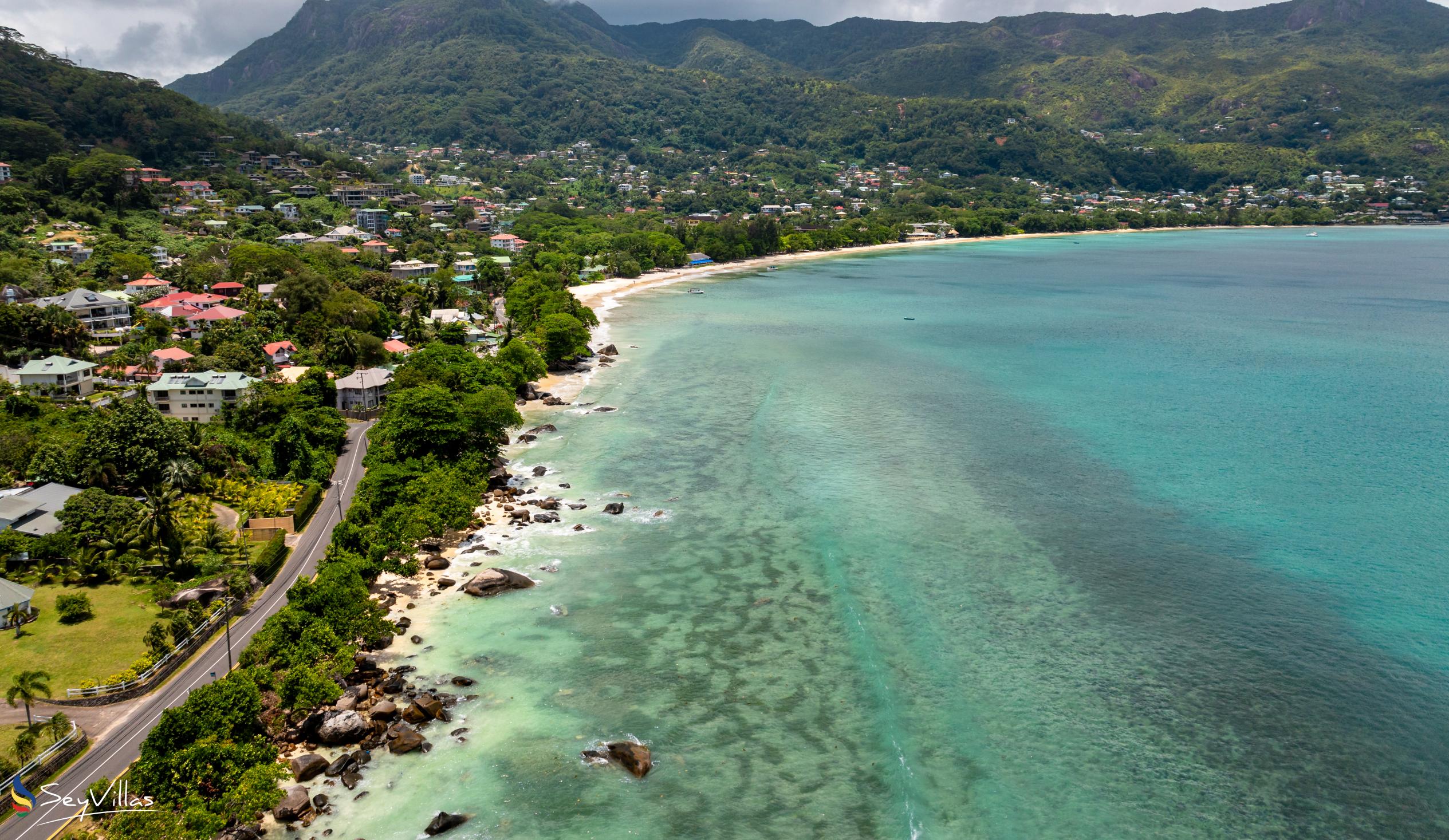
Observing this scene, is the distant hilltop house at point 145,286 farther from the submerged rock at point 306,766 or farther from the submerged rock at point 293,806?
the submerged rock at point 293,806

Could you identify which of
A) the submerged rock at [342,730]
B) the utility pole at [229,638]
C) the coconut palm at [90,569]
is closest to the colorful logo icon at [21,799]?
the utility pole at [229,638]

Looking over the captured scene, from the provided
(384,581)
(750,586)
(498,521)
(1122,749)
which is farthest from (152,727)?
(1122,749)

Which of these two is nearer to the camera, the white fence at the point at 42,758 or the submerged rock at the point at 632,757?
the white fence at the point at 42,758

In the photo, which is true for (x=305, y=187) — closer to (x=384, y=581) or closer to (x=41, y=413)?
(x=41, y=413)

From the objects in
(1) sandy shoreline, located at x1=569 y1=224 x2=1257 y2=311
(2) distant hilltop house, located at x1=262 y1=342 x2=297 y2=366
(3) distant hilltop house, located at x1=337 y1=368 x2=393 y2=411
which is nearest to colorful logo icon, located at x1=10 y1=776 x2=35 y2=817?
(3) distant hilltop house, located at x1=337 y1=368 x2=393 y2=411

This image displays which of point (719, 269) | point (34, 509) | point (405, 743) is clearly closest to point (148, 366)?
point (34, 509)

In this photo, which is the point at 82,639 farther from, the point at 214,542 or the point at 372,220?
the point at 372,220
